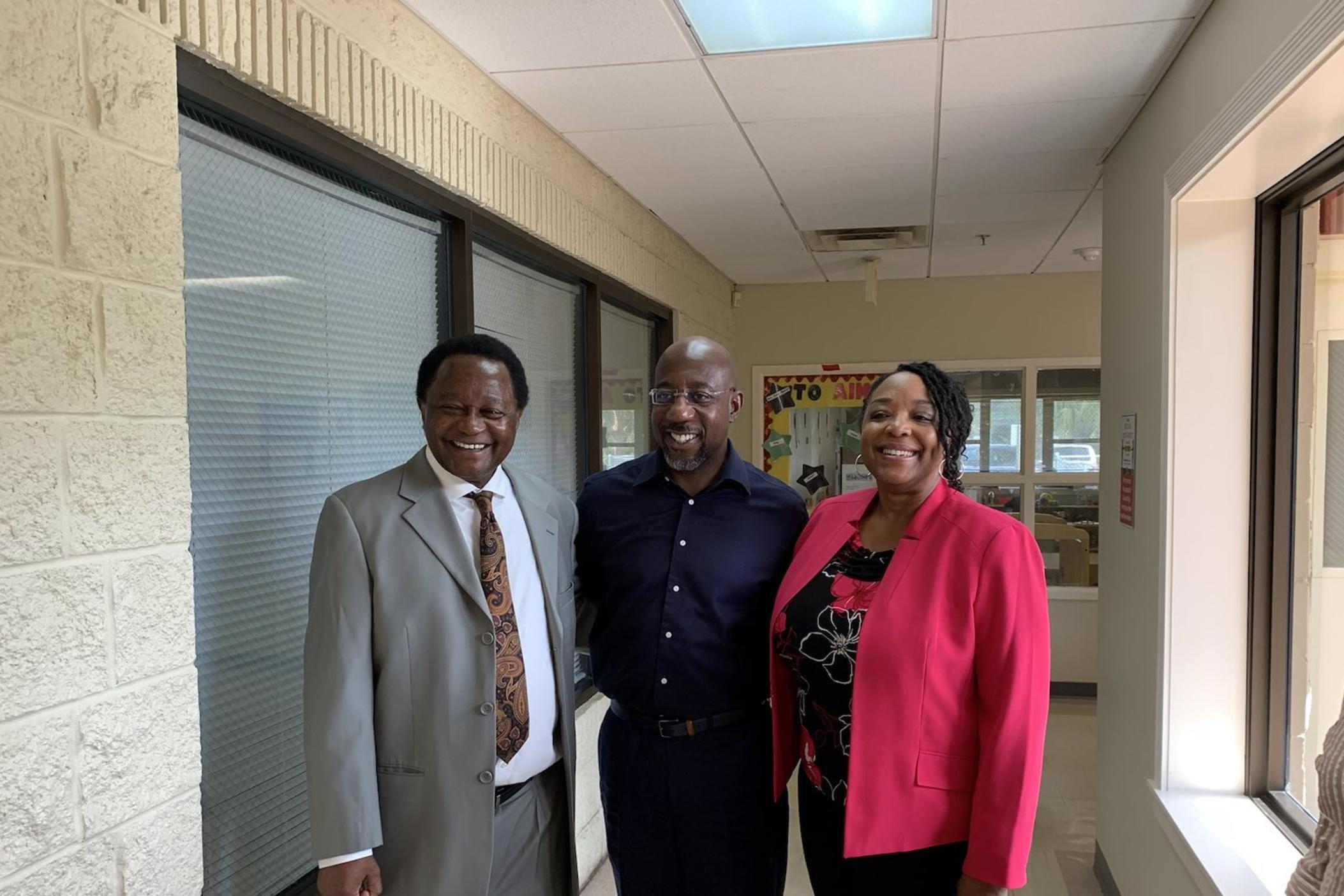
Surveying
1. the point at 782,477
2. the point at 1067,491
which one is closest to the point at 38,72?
the point at 782,477

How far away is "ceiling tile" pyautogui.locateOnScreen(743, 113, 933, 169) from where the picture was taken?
2.71 m

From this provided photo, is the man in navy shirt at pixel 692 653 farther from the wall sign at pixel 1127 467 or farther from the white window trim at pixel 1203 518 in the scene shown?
the wall sign at pixel 1127 467

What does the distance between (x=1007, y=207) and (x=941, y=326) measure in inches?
69.3

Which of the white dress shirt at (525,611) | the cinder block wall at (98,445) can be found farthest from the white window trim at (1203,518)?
the cinder block wall at (98,445)

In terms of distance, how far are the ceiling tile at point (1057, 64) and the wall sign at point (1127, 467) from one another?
0.94 meters

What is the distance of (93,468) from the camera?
118 cm

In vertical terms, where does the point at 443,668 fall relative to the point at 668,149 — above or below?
below

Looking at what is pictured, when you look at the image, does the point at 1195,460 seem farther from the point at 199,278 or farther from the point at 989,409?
the point at 989,409

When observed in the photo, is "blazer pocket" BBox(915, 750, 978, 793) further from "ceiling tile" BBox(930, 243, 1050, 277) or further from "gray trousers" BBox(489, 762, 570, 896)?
"ceiling tile" BBox(930, 243, 1050, 277)

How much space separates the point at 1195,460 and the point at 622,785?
1.63m

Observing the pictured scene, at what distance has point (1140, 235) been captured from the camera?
2.57 m

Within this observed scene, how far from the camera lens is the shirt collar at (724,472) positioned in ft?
6.04

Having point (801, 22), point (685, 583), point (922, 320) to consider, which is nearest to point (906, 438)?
point (685, 583)

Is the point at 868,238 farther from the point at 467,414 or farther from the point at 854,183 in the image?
the point at 467,414
